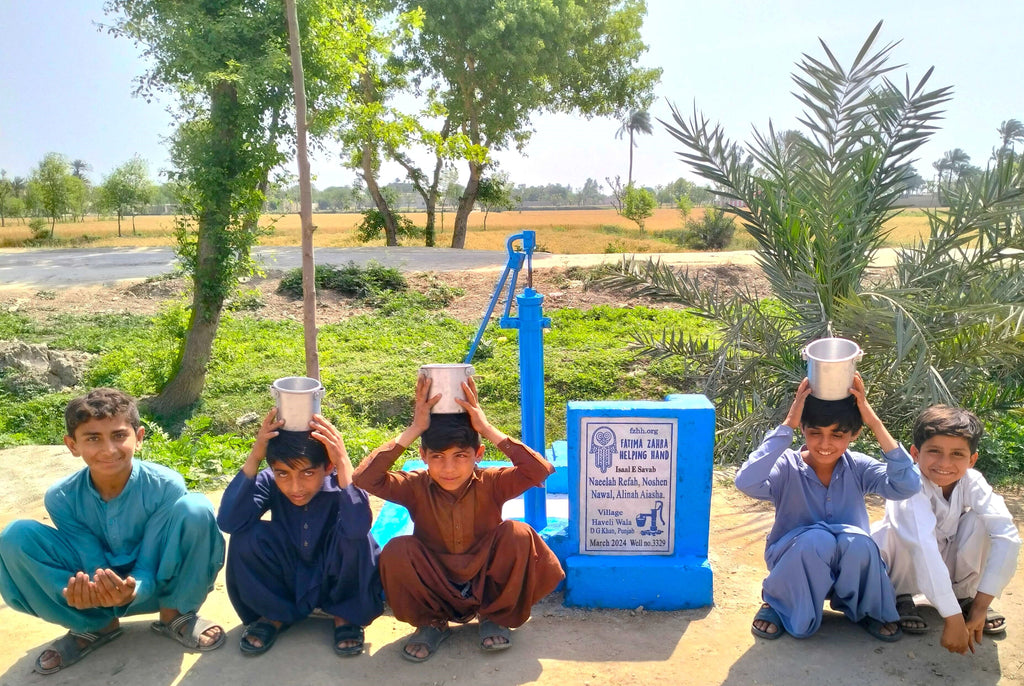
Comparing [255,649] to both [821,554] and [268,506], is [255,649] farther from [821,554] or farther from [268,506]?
[821,554]

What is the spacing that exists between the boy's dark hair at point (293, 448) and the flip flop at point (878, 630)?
209cm

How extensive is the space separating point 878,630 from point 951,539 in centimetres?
43

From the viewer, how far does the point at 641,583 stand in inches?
130

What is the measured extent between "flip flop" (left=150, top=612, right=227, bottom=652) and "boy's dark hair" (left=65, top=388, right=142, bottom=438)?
29.8 inches

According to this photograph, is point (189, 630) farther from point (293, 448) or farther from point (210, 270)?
point (210, 270)

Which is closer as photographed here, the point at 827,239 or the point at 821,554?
the point at 821,554

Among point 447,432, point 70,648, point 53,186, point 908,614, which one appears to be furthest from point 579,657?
point 53,186

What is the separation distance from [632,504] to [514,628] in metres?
0.69

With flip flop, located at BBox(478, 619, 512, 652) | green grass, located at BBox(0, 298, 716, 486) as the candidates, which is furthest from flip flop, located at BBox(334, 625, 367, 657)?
green grass, located at BBox(0, 298, 716, 486)

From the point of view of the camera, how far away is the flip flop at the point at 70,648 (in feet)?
9.41

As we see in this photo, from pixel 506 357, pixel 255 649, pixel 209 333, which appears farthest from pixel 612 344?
pixel 255 649

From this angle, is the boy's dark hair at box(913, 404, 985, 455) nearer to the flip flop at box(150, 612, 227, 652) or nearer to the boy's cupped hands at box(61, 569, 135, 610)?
the flip flop at box(150, 612, 227, 652)

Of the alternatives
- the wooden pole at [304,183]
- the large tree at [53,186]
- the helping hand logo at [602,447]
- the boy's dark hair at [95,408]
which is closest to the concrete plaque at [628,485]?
the helping hand logo at [602,447]

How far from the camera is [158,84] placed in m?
8.69
